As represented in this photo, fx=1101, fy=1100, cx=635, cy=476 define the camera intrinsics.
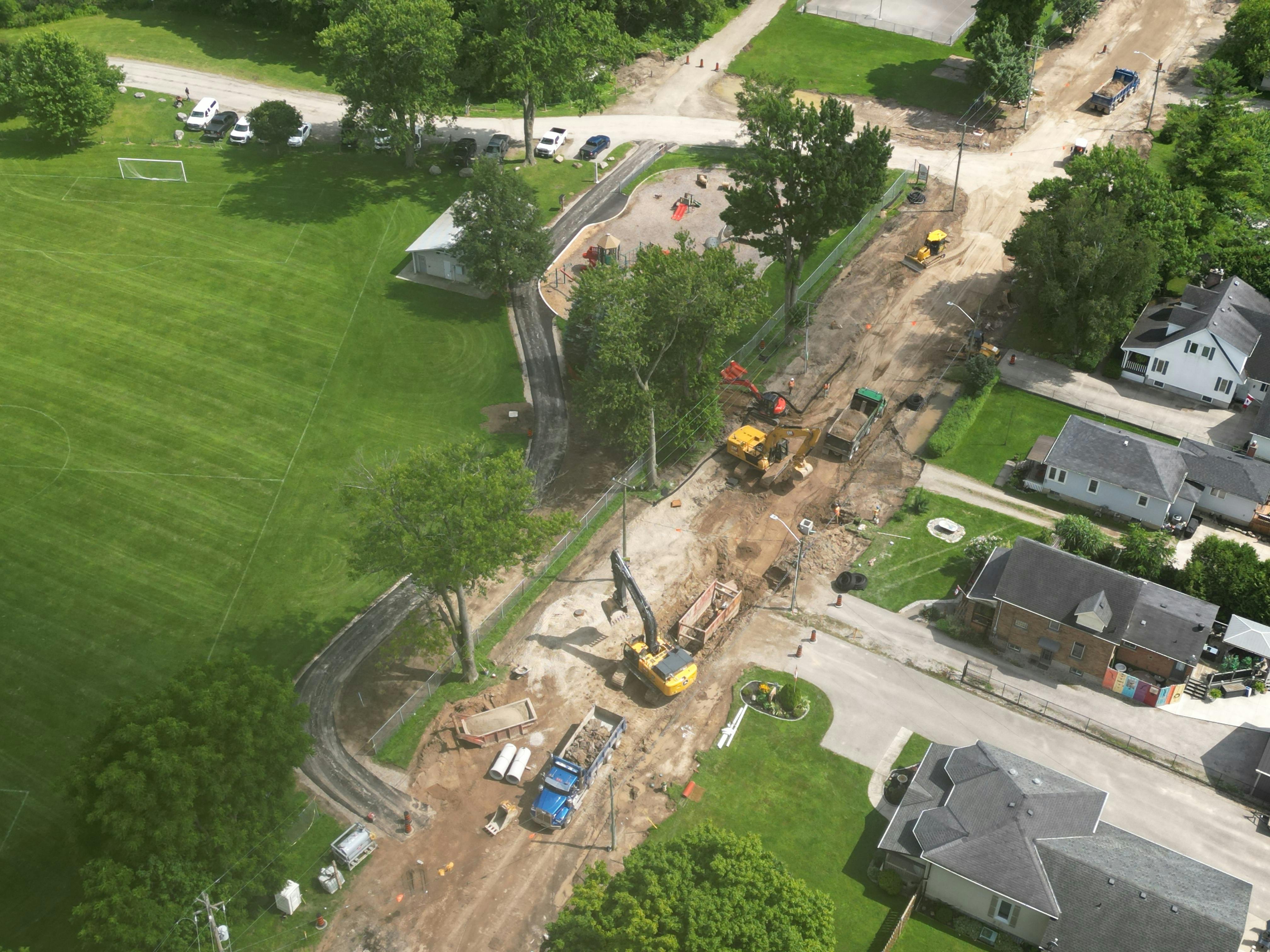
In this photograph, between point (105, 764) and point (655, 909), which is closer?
point (655, 909)

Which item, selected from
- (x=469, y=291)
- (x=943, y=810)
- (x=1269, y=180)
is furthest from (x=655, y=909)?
(x=1269, y=180)

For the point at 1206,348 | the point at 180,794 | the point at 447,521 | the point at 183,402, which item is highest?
the point at 447,521

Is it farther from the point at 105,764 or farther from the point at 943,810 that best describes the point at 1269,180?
the point at 105,764

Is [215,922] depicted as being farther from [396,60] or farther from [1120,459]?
[396,60]

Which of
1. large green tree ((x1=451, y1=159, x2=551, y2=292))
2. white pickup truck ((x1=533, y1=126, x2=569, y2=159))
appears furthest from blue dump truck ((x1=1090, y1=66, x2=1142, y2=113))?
large green tree ((x1=451, y1=159, x2=551, y2=292))

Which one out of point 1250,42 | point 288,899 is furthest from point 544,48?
point 288,899

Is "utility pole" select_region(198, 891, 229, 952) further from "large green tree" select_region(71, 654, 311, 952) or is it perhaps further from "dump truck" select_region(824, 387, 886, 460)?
"dump truck" select_region(824, 387, 886, 460)
